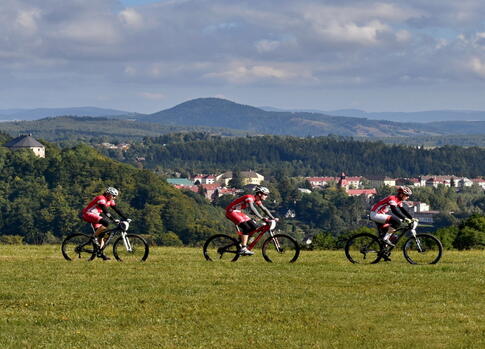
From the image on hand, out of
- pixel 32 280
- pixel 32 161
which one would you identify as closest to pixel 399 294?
pixel 32 280

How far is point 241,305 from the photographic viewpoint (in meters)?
16.5

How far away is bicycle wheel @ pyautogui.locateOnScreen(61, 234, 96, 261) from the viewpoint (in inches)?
911

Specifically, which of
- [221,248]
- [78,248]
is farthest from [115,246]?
[221,248]

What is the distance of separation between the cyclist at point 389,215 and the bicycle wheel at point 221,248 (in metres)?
3.58

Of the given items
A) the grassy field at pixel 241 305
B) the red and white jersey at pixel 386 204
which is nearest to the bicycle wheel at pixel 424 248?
the grassy field at pixel 241 305

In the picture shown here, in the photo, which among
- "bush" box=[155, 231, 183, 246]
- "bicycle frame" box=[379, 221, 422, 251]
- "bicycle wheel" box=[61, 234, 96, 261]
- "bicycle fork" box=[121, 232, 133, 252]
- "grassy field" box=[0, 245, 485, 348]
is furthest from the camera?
"bush" box=[155, 231, 183, 246]

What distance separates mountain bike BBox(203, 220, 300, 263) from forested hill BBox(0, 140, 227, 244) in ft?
294

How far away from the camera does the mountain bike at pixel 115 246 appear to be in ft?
74.9

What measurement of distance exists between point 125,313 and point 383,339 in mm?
4604

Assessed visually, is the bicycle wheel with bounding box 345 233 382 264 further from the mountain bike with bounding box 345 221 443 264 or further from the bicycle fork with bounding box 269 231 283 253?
the bicycle fork with bounding box 269 231 283 253

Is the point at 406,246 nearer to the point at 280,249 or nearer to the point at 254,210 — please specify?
the point at 280,249

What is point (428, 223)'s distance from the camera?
19088 centimetres

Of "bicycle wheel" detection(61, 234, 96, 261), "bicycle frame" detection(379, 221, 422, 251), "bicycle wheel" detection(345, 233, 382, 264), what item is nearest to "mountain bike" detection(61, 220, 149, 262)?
"bicycle wheel" detection(61, 234, 96, 261)

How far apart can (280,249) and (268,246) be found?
0.35 metres
